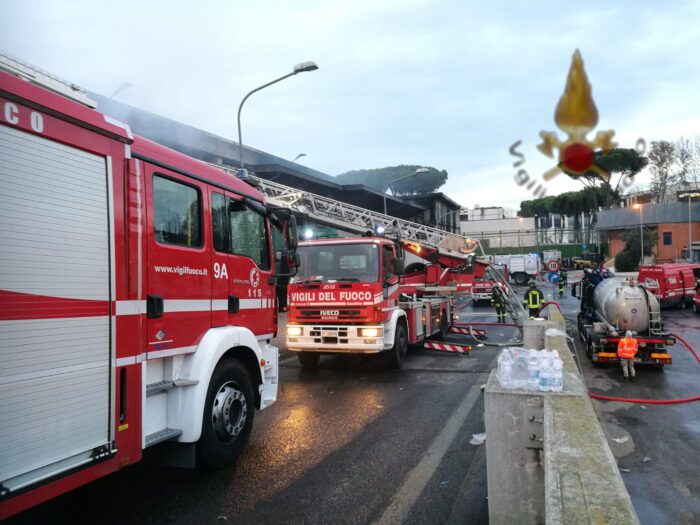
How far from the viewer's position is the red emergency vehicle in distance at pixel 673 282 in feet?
60.7

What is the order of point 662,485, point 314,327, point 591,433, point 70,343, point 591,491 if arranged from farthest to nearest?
1. point 314,327
2. point 662,485
3. point 70,343
4. point 591,433
5. point 591,491

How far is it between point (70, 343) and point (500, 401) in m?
2.69

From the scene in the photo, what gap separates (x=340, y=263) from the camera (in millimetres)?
9062

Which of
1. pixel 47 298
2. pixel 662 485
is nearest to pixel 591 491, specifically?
pixel 662 485

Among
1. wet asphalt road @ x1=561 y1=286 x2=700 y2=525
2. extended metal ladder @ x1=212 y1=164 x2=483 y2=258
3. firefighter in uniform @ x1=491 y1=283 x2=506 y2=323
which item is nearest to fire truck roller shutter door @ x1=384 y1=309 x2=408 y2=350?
wet asphalt road @ x1=561 y1=286 x2=700 y2=525

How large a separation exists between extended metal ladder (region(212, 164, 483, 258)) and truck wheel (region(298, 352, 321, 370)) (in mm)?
7666

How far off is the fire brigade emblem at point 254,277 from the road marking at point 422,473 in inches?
94.2

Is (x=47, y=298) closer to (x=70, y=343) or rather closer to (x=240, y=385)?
(x=70, y=343)

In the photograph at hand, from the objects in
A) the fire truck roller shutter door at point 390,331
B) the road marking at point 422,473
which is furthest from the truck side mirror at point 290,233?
the fire truck roller shutter door at point 390,331

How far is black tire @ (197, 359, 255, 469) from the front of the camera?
4234 millimetres

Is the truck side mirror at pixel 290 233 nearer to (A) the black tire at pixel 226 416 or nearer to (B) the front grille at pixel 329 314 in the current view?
(A) the black tire at pixel 226 416

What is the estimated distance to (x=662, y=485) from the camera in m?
4.16

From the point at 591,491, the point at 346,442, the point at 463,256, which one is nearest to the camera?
the point at 591,491

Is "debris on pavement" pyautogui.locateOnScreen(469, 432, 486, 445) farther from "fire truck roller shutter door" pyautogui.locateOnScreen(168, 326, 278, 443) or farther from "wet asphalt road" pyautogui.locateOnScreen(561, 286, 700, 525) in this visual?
"fire truck roller shutter door" pyautogui.locateOnScreen(168, 326, 278, 443)
